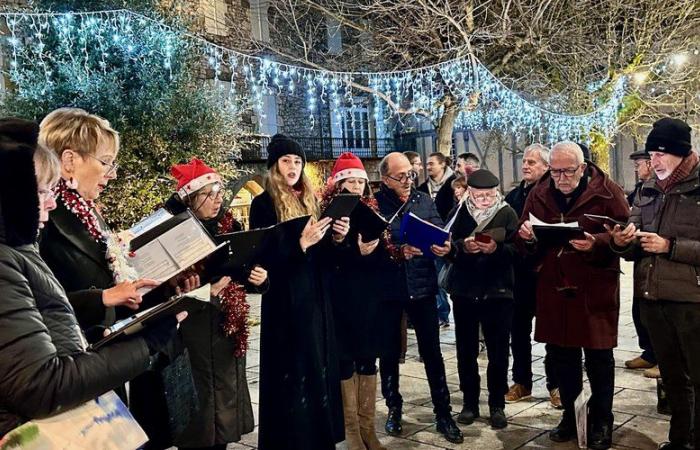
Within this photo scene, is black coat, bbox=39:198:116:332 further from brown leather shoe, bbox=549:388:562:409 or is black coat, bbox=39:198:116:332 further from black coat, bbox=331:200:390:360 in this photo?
brown leather shoe, bbox=549:388:562:409

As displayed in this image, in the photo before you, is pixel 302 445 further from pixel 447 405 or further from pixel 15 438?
pixel 15 438

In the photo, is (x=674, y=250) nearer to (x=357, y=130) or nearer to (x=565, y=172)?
(x=565, y=172)

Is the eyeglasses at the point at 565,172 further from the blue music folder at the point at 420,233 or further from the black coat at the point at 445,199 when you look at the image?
the black coat at the point at 445,199

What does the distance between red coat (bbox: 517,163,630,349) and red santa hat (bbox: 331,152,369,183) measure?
1.37 m

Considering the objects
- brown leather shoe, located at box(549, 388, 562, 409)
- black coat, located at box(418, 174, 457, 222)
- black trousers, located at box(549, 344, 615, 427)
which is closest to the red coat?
black trousers, located at box(549, 344, 615, 427)

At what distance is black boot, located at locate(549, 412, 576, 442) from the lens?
429 centimetres

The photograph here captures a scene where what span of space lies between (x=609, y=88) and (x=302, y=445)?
16.3 m

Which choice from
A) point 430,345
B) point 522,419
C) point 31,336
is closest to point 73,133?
point 31,336

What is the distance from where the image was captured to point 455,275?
15.6 ft

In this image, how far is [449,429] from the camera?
14.4 feet

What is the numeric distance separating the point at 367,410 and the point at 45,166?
9.58ft

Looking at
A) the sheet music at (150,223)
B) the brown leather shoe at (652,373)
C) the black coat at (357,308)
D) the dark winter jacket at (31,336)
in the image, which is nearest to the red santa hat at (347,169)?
the black coat at (357,308)

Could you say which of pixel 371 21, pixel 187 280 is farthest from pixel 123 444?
pixel 371 21

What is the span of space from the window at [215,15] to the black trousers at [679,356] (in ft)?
47.4
